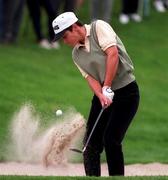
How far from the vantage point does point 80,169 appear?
32.9 ft

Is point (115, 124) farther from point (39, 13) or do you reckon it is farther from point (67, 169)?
point (39, 13)

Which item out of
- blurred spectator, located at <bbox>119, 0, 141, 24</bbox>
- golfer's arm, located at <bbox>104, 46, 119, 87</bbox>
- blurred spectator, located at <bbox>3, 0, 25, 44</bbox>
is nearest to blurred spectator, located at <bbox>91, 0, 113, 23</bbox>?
blurred spectator, located at <bbox>3, 0, 25, 44</bbox>

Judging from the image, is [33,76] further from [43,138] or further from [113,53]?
[113,53]

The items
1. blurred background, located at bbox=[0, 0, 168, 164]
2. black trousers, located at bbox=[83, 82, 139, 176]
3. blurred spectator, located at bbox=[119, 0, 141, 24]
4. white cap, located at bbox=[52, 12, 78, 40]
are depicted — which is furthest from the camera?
blurred spectator, located at bbox=[119, 0, 141, 24]

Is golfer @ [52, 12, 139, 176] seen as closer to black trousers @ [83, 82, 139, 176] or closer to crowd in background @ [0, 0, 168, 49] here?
black trousers @ [83, 82, 139, 176]

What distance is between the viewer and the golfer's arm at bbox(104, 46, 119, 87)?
25.8 ft

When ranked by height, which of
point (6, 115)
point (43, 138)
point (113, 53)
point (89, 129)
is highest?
point (113, 53)

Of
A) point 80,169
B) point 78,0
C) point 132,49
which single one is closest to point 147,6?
point 132,49

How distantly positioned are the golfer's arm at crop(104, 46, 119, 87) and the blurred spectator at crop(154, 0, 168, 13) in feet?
43.4

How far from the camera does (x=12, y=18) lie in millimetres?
15469

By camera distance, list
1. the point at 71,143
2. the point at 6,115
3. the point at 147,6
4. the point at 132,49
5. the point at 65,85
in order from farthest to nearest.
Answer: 1. the point at 147,6
2. the point at 132,49
3. the point at 65,85
4. the point at 6,115
5. the point at 71,143

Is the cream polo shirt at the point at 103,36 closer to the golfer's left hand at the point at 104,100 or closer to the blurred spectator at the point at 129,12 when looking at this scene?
the golfer's left hand at the point at 104,100

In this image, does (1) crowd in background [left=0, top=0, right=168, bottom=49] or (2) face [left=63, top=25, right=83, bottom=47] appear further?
(1) crowd in background [left=0, top=0, right=168, bottom=49]

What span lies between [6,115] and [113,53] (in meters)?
4.45
